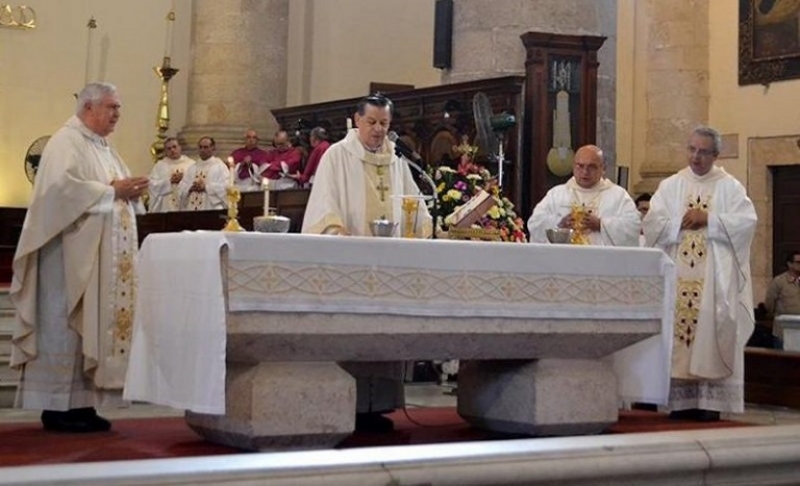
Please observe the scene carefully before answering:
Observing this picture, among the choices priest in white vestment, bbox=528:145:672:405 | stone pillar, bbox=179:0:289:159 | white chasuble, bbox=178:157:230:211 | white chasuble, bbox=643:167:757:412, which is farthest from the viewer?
stone pillar, bbox=179:0:289:159

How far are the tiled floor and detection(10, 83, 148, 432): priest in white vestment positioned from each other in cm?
72

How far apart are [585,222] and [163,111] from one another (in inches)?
397

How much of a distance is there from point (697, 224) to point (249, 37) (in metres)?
9.64

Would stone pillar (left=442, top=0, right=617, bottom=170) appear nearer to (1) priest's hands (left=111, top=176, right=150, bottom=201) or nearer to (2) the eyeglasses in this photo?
(2) the eyeglasses

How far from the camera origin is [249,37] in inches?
650

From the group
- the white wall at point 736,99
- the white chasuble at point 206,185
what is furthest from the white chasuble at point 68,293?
the white wall at point 736,99

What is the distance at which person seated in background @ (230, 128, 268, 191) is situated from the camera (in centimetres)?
Result: 1418

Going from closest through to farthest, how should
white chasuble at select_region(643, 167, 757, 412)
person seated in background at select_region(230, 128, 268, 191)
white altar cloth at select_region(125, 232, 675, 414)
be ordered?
1. white altar cloth at select_region(125, 232, 675, 414)
2. white chasuble at select_region(643, 167, 757, 412)
3. person seated in background at select_region(230, 128, 268, 191)

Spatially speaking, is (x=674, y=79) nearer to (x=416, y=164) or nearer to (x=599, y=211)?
(x=599, y=211)

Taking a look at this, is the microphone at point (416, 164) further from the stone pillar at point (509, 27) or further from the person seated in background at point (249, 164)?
the person seated in background at point (249, 164)

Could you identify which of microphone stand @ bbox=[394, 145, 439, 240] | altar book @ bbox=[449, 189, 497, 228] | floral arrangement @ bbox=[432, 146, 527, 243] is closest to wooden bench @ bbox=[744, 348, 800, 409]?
floral arrangement @ bbox=[432, 146, 527, 243]

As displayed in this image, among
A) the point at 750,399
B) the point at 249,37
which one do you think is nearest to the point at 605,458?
the point at 750,399

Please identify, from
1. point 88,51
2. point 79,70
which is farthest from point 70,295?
point 88,51

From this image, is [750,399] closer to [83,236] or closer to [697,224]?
[697,224]
